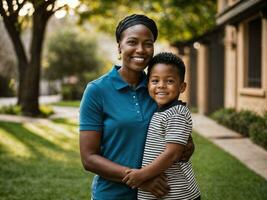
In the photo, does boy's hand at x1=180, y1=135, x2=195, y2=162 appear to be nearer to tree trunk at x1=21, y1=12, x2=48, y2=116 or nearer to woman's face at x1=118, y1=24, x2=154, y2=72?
woman's face at x1=118, y1=24, x2=154, y2=72

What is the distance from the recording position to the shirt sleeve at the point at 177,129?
234 cm

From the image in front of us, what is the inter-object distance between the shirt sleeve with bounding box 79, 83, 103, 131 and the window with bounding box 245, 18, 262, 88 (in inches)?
421

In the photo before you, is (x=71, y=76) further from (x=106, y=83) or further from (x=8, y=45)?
(x=106, y=83)

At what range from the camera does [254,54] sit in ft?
42.9

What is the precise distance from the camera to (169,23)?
2323 cm

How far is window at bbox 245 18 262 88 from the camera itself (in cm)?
1280

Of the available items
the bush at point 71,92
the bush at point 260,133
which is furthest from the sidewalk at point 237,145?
the bush at point 71,92

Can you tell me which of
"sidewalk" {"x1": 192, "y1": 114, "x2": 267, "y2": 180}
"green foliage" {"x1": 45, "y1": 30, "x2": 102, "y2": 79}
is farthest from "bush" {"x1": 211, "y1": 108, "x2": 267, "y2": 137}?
"green foliage" {"x1": 45, "y1": 30, "x2": 102, "y2": 79}

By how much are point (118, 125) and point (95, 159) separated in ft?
0.70

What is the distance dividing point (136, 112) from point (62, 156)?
673cm

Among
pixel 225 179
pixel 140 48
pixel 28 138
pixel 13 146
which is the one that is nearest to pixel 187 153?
pixel 140 48

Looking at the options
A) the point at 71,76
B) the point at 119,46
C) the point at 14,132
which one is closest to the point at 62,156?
the point at 14,132

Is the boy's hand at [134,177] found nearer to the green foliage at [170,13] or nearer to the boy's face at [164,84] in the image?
the boy's face at [164,84]

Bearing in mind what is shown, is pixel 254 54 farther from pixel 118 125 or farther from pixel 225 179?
pixel 118 125
